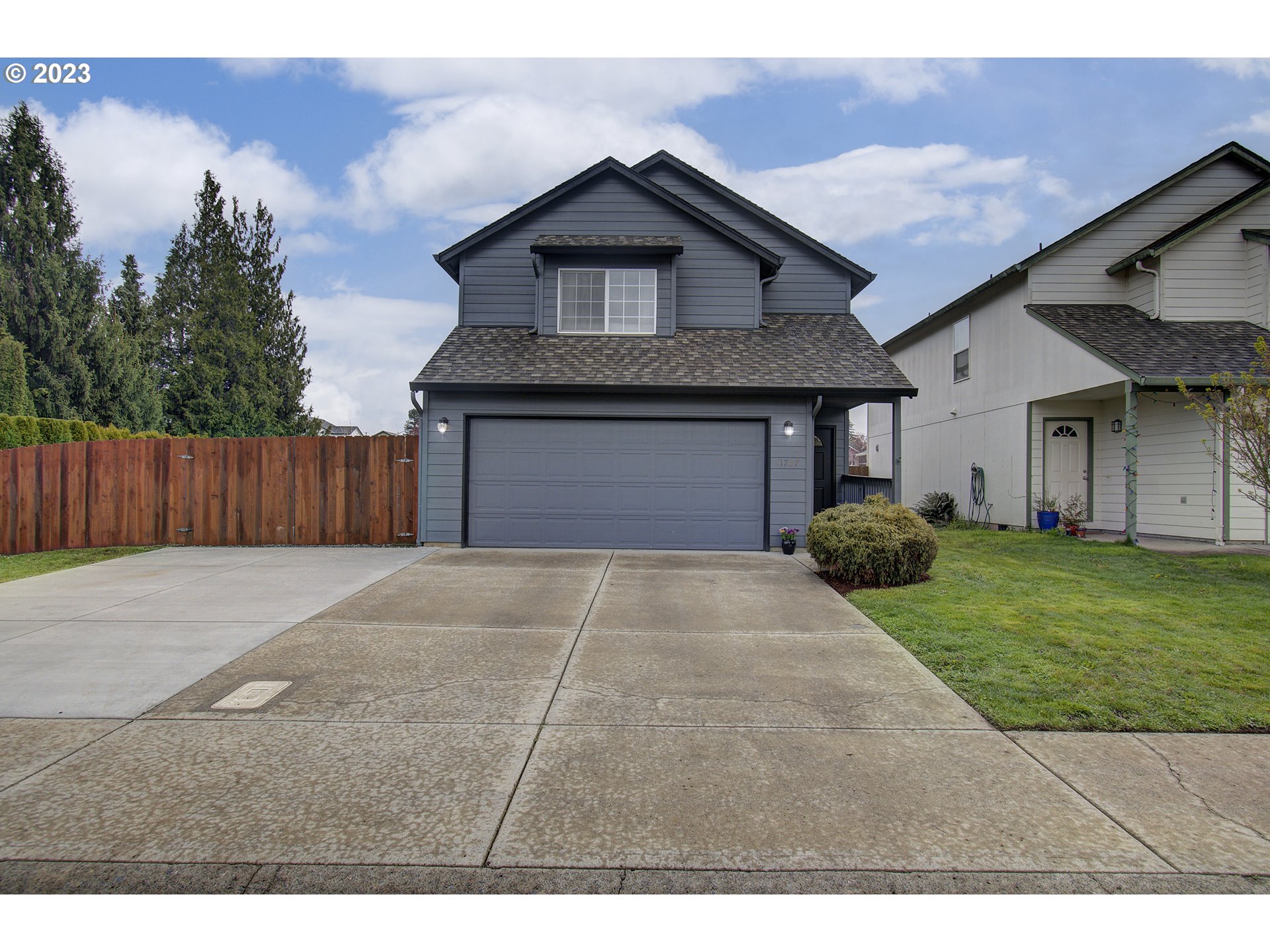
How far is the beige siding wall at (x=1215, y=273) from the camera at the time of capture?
43.4ft

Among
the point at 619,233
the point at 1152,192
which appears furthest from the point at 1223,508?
the point at 619,233

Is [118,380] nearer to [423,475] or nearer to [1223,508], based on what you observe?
[423,475]

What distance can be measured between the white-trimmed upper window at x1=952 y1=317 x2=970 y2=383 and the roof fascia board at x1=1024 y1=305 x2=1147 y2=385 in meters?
2.80

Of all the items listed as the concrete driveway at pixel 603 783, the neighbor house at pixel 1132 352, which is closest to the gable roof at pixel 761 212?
the neighbor house at pixel 1132 352

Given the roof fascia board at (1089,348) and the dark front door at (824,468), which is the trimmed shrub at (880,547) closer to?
the roof fascia board at (1089,348)

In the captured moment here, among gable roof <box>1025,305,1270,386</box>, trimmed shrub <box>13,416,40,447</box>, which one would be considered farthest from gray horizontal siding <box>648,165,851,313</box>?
trimmed shrub <box>13,416,40,447</box>

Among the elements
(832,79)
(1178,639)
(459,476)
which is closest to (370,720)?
(1178,639)

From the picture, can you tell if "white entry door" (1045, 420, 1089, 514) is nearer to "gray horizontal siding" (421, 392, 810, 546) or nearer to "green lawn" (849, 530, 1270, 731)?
"green lawn" (849, 530, 1270, 731)

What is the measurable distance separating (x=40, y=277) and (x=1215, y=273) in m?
32.0

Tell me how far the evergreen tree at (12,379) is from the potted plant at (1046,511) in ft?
82.6

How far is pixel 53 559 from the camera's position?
1129 centimetres

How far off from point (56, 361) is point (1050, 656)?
27850 mm

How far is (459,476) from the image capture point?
38.9 ft

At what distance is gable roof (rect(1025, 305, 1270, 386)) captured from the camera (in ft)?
37.6
